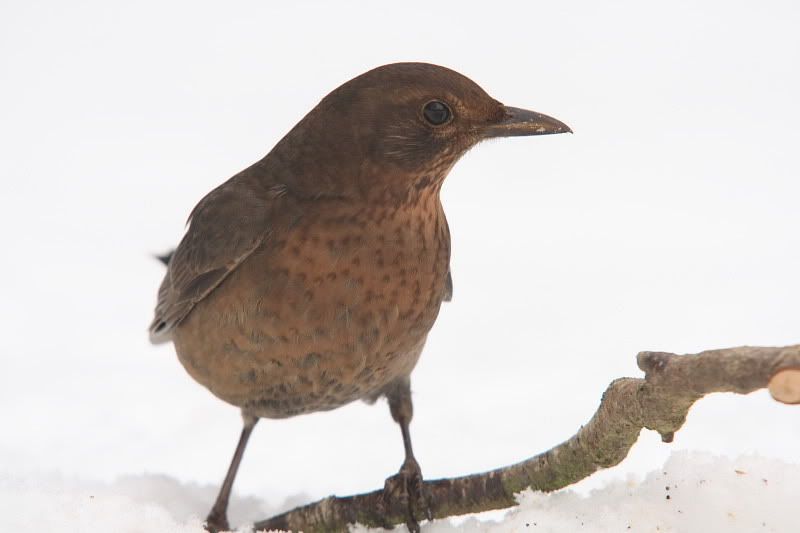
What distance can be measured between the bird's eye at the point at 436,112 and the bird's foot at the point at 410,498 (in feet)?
4.62

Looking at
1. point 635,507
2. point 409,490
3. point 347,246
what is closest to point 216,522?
point 409,490

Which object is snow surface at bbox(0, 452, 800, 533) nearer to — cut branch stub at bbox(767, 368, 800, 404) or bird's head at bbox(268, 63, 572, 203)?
cut branch stub at bbox(767, 368, 800, 404)

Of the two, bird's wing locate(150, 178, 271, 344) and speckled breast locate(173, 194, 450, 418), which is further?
bird's wing locate(150, 178, 271, 344)

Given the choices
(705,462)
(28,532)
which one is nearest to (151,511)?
(28,532)

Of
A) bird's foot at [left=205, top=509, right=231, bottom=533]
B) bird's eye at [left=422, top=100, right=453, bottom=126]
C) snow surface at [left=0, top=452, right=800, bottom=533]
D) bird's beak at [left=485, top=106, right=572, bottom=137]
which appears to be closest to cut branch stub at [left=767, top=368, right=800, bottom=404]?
snow surface at [left=0, top=452, right=800, bottom=533]

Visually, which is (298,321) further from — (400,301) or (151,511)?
(151,511)

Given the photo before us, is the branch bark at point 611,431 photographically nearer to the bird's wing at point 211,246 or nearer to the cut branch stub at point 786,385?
the cut branch stub at point 786,385

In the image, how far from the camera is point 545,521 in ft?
11.7

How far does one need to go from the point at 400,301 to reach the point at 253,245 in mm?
603

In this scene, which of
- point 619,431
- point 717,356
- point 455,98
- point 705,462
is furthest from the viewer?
point 455,98

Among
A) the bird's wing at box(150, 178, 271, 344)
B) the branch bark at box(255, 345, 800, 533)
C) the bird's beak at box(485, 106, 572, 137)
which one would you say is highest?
the bird's beak at box(485, 106, 572, 137)

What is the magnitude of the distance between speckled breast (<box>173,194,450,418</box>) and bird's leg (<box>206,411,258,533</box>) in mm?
511

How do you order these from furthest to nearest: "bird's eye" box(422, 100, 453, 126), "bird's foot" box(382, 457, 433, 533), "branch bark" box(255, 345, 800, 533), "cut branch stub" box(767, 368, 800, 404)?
"bird's foot" box(382, 457, 433, 533), "bird's eye" box(422, 100, 453, 126), "branch bark" box(255, 345, 800, 533), "cut branch stub" box(767, 368, 800, 404)

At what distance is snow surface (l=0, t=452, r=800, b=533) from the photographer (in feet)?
11.4
